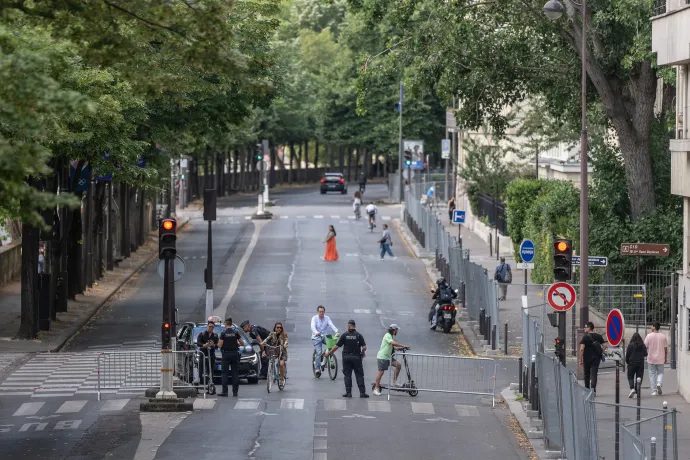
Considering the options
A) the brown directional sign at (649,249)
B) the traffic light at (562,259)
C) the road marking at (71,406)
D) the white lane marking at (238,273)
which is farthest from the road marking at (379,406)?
the white lane marking at (238,273)

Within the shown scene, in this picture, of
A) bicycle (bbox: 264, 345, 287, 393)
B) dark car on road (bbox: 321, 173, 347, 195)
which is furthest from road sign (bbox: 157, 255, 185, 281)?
dark car on road (bbox: 321, 173, 347, 195)

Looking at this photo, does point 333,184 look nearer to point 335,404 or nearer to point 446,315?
point 446,315

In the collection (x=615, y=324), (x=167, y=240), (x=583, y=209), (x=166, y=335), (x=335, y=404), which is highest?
(x=583, y=209)

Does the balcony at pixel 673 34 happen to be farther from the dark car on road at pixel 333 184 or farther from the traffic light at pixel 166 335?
the dark car on road at pixel 333 184

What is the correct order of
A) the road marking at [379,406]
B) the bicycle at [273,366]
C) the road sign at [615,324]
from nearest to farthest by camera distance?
the road sign at [615,324]
the road marking at [379,406]
the bicycle at [273,366]

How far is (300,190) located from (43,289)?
233 feet

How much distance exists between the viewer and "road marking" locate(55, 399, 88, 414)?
80.8 feet

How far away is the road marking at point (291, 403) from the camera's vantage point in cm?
2483

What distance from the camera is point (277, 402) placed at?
25.4 meters

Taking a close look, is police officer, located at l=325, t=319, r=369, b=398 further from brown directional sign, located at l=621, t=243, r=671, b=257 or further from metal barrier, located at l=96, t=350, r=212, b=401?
brown directional sign, located at l=621, t=243, r=671, b=257

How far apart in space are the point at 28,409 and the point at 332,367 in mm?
6706

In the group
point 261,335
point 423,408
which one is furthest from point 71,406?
point 423,408

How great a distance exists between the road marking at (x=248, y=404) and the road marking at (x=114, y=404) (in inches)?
85.1

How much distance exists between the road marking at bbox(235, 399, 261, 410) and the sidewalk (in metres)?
7.71
